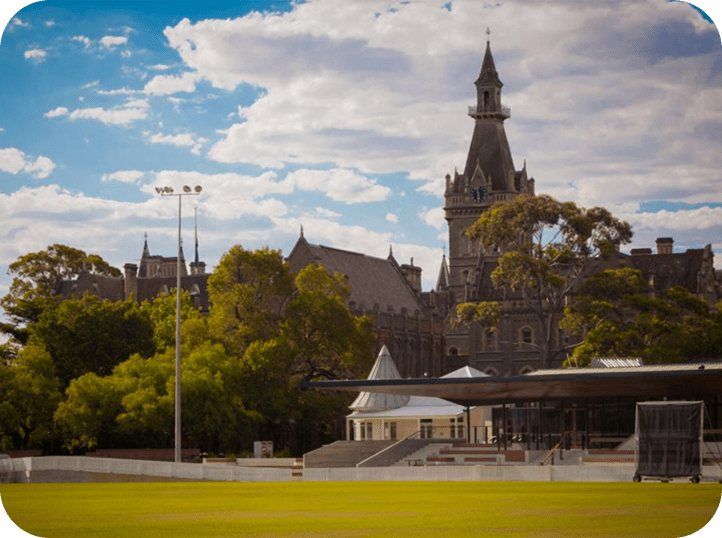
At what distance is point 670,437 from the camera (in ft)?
138

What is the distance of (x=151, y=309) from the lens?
334 ft

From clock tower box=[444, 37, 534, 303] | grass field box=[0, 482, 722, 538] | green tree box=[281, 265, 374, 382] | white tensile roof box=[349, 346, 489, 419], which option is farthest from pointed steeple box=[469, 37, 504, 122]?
grass field box=[0, 482, 722, 538]

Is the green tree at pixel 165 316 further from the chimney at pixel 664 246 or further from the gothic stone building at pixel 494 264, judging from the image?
the chimney at pixel 664 246

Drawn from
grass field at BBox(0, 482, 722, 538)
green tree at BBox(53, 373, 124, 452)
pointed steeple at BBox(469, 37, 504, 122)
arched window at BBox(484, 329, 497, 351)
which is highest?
pointed steeple at BBox(469, 37, 504, 122)

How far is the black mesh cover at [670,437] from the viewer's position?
41.6m

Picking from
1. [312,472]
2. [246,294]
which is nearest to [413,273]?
[246,294]

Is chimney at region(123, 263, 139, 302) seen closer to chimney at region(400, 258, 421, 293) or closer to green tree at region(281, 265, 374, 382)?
chimney at region(400, 258, 421, 293)

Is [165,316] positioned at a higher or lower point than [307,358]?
higher

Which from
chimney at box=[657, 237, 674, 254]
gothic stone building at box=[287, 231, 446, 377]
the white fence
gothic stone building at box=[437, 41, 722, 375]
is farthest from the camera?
gothic stone building at box=[287, 231, 446, 377]

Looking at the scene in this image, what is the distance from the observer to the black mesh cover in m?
41.6

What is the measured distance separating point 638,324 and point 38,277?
53865 millimetres

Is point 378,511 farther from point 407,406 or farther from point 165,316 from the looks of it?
point 165,316

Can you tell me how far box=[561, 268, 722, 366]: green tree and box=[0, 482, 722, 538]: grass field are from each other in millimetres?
40026

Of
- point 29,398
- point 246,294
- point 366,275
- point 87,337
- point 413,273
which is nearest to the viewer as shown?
point 29,398
